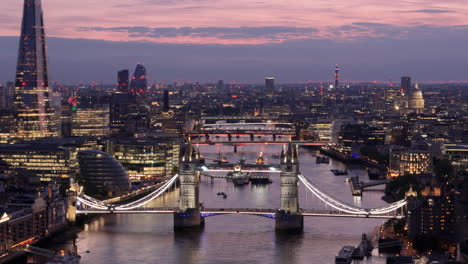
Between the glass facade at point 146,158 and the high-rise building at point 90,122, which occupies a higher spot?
the high-rise building at point 90,122

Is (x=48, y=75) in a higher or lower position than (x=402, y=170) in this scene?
higher

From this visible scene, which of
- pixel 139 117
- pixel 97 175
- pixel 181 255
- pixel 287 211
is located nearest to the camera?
pixel 181 255

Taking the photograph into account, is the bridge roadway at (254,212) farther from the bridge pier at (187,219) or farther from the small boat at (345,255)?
the small boat at (345,255)

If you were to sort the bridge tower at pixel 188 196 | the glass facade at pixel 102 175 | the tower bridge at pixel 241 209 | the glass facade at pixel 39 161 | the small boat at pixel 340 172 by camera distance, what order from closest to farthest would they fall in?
the tower bridge at pixel 241 209, the bridge tower at pixel 188 196, the glass facade at pixel 102 175, the glass facade at pixel 39 161, the small boat at pixel 340 172

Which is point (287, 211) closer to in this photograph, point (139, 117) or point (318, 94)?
point (139, 117)

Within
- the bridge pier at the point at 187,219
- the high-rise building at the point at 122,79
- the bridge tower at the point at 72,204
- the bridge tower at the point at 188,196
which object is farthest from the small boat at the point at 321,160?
the high-rise building at the point at 122,79

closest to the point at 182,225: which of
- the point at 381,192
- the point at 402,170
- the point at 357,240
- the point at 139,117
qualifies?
the point at 357,240

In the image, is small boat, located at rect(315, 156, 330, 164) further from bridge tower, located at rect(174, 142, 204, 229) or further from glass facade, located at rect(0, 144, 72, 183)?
bridge tower, located at rect(174, 142, 204, 229)
